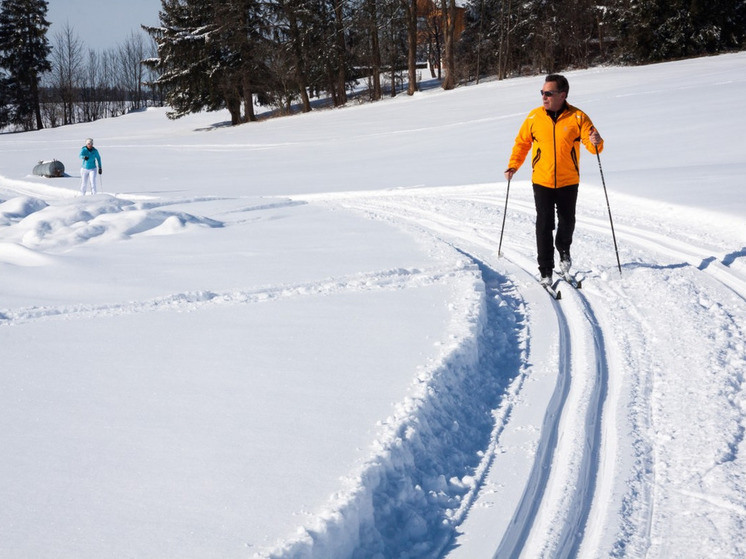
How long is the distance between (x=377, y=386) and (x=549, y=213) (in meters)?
3.18

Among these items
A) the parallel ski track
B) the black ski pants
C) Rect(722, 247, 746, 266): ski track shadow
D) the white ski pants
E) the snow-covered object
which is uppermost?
the snow-covered object

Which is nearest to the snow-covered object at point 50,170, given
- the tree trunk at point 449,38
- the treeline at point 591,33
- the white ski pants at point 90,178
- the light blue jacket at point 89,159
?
the white ski pants at point 90,178

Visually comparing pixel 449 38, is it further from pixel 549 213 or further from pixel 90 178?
pixel 549 213

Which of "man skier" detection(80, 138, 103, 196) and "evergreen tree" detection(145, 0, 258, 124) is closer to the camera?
"man skier" detection(80, 138, 103, 196)

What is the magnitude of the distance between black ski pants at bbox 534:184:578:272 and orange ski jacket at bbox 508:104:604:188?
9cm

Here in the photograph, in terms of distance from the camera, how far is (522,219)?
31.1 ft

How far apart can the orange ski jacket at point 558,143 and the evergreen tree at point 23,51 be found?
6120 centimetres

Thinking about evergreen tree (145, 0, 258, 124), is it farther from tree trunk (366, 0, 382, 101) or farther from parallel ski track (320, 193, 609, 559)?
parallel ski track (320, 193, 609, 559)

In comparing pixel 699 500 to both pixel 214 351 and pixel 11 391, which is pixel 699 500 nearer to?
pixel 214 351

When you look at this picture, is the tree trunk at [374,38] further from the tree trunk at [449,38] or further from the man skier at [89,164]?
the man skier at [89,164]

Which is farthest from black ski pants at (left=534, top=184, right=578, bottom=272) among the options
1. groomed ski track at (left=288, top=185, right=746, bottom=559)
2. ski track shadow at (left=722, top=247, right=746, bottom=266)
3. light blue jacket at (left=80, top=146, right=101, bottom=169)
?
light blue jacket at (left=80, top=146, right=101, bottom=169)

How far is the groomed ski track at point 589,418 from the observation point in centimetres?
273

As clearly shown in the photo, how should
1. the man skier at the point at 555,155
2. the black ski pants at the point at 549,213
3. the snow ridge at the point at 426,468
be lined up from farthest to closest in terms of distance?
the black ski pants at the point at 549,213 < the man skier at the point at 555,155 < the snow ridge at the point at 426,468

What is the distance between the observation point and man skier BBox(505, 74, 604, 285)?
592cm
